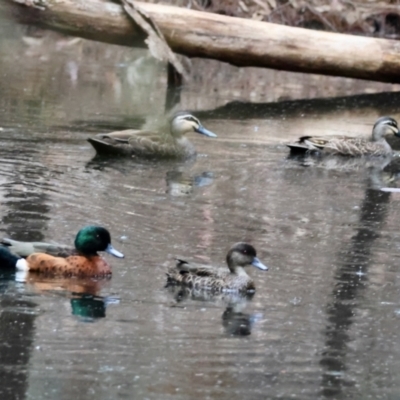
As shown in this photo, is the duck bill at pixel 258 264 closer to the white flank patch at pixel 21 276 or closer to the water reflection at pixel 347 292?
the water reflection at pixel 347 292

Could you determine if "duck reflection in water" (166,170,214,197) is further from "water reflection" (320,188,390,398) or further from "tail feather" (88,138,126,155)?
"water reflection" (320,188,390,398)

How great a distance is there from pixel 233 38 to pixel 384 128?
3481 mm

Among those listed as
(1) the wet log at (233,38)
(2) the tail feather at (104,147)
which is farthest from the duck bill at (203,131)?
(1) the wet log at (233,38)

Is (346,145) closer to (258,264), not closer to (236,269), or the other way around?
(258,264)

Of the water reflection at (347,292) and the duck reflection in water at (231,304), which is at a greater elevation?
the water reflection at (347,292)

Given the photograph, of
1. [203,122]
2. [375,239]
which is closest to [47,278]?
[375,239]

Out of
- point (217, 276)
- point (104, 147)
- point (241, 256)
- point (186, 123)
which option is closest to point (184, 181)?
point (104, 147)

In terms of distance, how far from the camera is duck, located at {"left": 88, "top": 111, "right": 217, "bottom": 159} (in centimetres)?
1394

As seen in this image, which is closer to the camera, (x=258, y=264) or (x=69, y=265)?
(x=69, y=265)

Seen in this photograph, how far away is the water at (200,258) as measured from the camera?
6.62 metres

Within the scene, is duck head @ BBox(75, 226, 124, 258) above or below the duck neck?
above

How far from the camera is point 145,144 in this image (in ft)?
46.5

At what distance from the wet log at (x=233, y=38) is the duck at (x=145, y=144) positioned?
3.66 meters

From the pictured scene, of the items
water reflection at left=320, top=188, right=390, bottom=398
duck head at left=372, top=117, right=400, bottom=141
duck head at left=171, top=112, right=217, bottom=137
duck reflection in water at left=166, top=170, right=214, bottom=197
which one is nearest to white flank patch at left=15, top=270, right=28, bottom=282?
water reflection at left=320, top=188, right=390, bottom=398
